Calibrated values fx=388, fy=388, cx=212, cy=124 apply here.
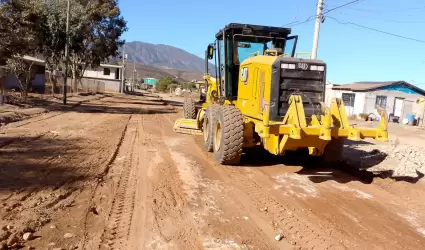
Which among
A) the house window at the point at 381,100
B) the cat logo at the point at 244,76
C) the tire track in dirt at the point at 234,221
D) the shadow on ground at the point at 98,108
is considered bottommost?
the tire track in dirt at the point at 234,221

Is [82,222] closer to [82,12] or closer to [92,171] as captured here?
[92,171]

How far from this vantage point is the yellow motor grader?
7.17 metres

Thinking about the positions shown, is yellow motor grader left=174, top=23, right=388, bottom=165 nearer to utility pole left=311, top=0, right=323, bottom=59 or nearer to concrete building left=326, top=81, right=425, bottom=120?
utility pole left=311, top=0, right=323, bottom=59

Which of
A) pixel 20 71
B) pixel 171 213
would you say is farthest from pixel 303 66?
pixel 20 71

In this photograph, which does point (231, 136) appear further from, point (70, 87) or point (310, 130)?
point (70, 87)

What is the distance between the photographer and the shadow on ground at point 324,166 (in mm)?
8066

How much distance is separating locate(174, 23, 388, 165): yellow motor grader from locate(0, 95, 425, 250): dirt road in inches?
25.4

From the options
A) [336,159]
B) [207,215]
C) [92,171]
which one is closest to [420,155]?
[336,159]

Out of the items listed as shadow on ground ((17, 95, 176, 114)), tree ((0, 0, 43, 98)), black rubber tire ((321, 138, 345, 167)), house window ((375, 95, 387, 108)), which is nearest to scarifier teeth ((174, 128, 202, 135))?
black rubber tire ((321, 138, 345, 167))

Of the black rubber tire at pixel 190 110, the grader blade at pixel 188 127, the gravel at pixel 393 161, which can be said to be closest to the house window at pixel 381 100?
the black rubber tire at pixel 190 110

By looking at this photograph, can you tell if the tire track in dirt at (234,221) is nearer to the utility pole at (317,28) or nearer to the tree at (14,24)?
the utility pole at (317,28)

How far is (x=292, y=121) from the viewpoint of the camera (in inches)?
284

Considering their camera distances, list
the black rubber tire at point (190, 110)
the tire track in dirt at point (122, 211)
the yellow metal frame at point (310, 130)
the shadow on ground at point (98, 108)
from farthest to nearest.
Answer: the shadow on ground at point (98, 108)
the black rubber tire at point (190, 110)
the yellow metal frame at point (310, 130)
the tire track in dirt at point (122, 211)

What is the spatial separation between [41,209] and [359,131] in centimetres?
542
